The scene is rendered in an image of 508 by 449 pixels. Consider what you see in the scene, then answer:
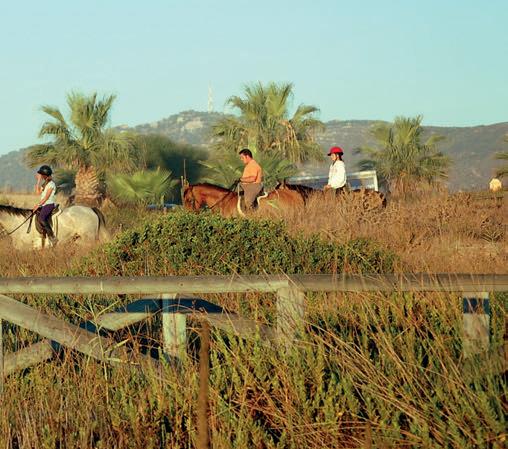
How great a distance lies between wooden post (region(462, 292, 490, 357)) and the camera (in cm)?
557

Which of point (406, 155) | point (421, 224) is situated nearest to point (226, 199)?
point (421, 224)

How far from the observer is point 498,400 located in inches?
186

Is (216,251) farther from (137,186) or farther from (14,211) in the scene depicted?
(137,186)

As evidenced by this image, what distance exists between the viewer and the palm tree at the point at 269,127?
40500 mm

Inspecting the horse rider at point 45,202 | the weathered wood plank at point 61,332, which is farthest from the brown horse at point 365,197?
the weathered wood plank at point 61,332

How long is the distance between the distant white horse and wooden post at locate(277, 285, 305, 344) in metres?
13.5

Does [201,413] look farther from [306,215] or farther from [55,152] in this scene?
[55,152]

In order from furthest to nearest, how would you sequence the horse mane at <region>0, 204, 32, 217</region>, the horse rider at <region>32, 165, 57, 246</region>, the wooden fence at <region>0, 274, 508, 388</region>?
the horse mane at <region>0, 204, 32, 217</region>
the horse rider at <region>32, 165, 57, 246</region>
the wooden fence at <region>0, 274, 508, 388</region>

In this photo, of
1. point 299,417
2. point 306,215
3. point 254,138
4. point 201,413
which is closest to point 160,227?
point 306,215

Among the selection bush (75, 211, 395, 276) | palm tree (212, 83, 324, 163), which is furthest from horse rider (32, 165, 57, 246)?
palm tree (212, 83, 324, 163)

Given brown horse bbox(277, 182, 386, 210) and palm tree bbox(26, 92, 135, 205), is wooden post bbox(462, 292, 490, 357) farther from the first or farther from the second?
palm tree bbox(26, 92, 135, 205)

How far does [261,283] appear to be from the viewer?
595 centimetres

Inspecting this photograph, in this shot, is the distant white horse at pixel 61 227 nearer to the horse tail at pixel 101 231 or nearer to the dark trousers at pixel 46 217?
the horse tail at pixel 101 231

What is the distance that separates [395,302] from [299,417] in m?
1.40
